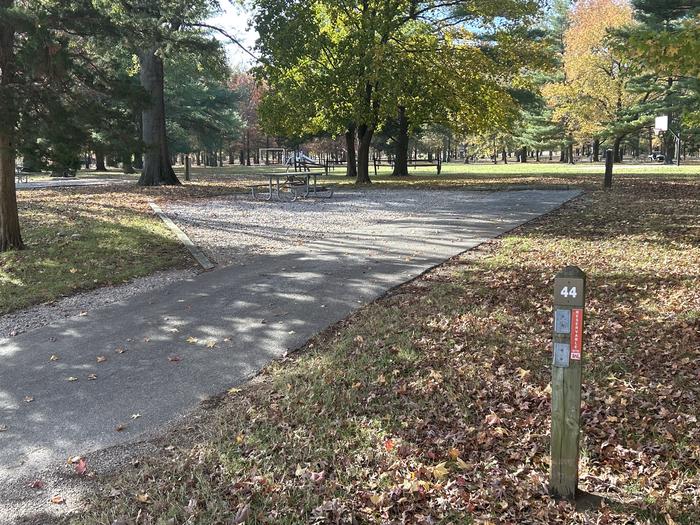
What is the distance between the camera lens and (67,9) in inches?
321

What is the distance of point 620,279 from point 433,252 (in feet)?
9.19

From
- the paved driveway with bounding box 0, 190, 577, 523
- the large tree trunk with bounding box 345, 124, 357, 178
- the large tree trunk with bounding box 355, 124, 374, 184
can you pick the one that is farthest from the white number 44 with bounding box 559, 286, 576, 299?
the large tree trunk with bounding box 345, 124, 357, 178

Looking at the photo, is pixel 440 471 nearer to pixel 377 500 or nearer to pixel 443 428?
pixel 377 500

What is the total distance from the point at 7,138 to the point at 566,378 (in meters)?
8.39

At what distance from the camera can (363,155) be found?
84.8 feet

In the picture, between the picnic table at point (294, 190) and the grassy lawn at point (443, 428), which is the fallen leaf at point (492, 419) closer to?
the grassy lawn at point (443, 428)

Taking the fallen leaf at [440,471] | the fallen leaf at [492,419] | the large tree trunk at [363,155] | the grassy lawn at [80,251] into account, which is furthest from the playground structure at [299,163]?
the fallen leaf at [440,471]

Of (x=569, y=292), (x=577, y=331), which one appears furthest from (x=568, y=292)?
(x=577, y=331)

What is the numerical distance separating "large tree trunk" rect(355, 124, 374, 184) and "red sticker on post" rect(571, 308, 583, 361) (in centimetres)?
2212

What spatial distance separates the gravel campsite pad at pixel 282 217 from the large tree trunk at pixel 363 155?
5318 mm

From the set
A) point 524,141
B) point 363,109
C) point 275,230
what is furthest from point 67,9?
point 524,141

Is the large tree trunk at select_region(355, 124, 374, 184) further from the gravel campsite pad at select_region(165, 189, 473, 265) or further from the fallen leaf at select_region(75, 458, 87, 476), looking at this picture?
the fallen leaf at select_region(75, 458, 87, 476)

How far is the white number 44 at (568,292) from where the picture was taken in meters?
2.58

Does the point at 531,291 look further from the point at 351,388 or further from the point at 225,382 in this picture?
the point at 225,382
